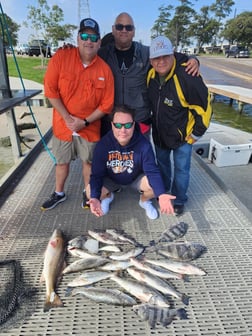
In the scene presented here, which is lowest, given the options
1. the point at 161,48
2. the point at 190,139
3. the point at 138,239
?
the point at 138,239

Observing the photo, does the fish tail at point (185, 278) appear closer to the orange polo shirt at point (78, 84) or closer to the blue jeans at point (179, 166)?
the blue jeans at point (179, 166)

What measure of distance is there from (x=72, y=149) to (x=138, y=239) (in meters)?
1.27

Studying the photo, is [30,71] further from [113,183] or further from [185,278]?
[185,278]

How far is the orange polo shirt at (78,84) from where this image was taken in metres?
2.77

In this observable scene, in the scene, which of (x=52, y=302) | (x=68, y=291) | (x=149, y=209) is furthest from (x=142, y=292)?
(x=149, y=209)

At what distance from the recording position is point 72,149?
3143mm

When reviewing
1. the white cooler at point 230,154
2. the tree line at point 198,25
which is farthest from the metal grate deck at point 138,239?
the tree line at point 198,25

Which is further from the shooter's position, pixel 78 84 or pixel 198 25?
pixel 198 25

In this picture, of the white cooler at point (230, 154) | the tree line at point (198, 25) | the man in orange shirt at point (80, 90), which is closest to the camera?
the man in orange shirt at point (80, 90)

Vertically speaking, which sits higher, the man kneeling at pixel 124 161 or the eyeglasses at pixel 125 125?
the eyeglasses at pixel 125 125

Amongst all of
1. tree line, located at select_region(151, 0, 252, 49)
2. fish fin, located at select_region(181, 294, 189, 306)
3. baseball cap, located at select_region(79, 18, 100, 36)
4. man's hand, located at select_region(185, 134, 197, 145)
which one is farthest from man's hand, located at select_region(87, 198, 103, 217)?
tree line, located at select_region(151, 0, 252, 49)

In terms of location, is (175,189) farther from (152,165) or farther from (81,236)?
(81,236)

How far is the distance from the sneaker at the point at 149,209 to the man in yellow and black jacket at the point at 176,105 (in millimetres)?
287

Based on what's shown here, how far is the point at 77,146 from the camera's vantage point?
3141 millimetres
